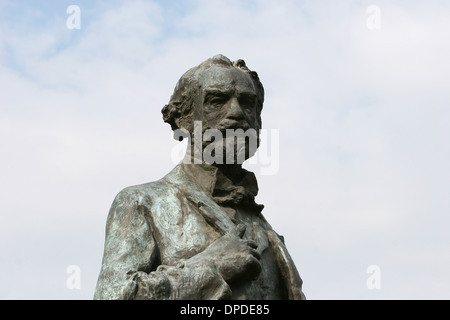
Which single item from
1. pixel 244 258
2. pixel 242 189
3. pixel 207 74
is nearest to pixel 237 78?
pixel 207 74

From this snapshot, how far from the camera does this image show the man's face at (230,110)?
12.4 meters

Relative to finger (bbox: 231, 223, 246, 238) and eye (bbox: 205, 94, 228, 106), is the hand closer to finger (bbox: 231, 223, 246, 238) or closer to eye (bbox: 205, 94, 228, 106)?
finger (bbox: 231, 223, 246, 238)

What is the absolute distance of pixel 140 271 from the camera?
1143 cm

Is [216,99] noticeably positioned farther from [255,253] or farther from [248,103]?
[255,253]

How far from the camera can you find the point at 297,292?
40.1 feet

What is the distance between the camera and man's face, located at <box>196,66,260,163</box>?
12438 mm

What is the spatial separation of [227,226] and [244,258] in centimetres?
56

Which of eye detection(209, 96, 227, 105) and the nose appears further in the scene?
eye detection(209, 96, 227, 105)

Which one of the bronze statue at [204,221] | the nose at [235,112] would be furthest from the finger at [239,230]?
the nose at [235,112]

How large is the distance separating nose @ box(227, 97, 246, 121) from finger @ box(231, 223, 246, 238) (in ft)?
3.84

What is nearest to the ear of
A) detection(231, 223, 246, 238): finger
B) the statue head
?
the statue head

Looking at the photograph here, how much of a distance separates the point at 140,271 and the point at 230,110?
2.08 meters

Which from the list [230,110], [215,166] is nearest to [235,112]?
[230,110]
